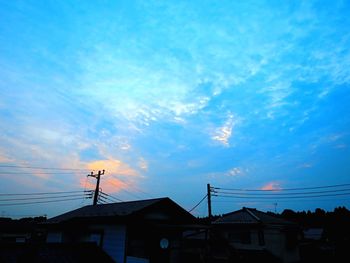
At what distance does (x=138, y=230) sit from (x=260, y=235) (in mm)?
16334

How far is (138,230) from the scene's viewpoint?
48.8ft

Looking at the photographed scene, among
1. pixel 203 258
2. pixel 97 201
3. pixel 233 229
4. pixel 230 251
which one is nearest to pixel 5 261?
pixel 203 258

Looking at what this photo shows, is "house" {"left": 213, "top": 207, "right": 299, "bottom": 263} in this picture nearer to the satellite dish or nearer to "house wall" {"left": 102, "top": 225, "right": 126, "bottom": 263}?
the satellite dish

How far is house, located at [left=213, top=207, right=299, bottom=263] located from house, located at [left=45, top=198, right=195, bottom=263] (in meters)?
11.8

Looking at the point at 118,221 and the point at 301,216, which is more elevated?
the point at 301,216

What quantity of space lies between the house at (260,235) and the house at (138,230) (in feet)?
38.6

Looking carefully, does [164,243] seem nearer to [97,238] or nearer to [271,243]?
[97,238]

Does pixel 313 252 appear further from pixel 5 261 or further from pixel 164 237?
pixel 5 261

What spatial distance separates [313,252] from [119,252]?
1168 inches

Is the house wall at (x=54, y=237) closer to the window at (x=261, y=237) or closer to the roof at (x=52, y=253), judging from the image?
the roof at (x=52, y=253)

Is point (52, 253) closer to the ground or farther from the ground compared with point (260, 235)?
closer to the ground

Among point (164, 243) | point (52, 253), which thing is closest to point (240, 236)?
point (164, 243)

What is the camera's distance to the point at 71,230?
19109mm

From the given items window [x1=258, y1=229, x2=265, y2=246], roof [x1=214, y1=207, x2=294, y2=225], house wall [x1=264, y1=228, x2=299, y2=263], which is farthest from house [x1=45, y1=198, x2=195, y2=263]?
house wall [x1=264, y1=228, x2=299, y2=263]
